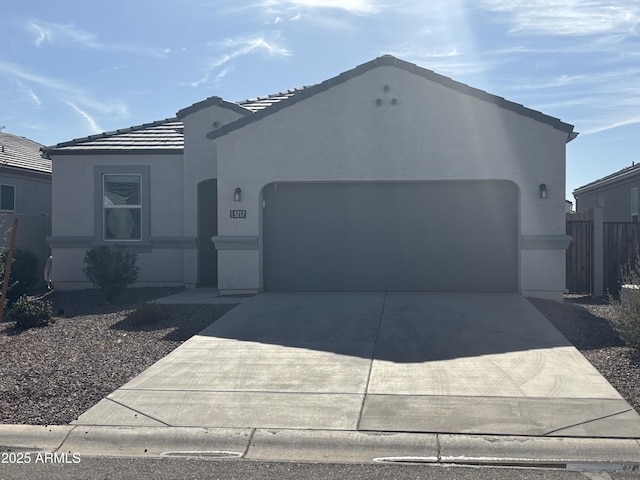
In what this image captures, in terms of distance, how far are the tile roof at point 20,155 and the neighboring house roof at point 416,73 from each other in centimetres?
1017

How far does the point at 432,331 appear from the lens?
35.8ft

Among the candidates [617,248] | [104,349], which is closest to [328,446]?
[104,349]

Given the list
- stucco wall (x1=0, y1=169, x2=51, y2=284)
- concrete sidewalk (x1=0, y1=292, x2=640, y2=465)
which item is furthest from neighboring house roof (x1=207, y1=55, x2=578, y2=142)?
stucco wall (x1=0, y1=169, x2=51, y2=284)

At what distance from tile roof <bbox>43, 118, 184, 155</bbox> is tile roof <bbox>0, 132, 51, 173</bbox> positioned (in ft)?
13.8

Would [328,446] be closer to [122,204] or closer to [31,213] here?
[122,204]

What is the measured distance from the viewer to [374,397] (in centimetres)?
778

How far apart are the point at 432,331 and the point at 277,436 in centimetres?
478

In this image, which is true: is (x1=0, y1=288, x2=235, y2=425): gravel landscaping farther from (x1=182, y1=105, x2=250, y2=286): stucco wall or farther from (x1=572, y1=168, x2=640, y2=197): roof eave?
(x1=572, y1=168, x2=640, y2=197): roof eave

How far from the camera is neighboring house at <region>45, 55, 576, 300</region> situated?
14.3 meters

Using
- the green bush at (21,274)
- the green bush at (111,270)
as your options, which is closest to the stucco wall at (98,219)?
the green bush at (21,274)

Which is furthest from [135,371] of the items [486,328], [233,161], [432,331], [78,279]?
[78,279]

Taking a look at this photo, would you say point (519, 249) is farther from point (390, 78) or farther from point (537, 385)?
point (537, 385)

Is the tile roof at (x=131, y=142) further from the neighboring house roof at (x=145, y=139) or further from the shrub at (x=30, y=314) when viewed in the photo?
the shrub at (x=30, y=314)

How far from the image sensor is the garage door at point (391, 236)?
14.6 metres
